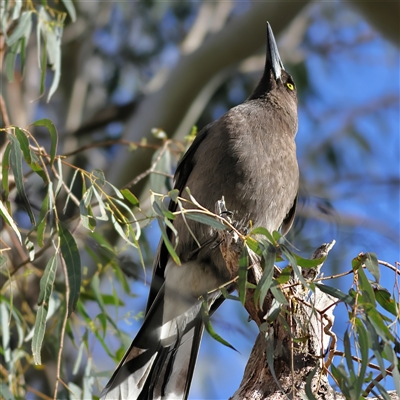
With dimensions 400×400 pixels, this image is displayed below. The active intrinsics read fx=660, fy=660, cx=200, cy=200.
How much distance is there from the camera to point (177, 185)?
2.81 m

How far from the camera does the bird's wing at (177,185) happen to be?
269 centimetres

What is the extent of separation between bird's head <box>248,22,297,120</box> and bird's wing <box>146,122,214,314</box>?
463mm

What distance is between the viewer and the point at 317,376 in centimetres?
180

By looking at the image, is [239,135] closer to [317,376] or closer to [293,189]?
[293,189]

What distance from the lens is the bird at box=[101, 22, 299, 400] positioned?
2.41m

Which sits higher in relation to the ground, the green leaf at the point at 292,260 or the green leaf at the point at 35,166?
the green leaf at the point at 35,166

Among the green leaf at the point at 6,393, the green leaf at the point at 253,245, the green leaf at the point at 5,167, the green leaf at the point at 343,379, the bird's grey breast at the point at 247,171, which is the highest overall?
the bird's grey breast at the point at 247,171

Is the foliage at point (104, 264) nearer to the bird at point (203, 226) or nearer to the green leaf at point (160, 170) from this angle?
the green leaf at point (160, 170)

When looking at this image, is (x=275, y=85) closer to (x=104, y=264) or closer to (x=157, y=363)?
(x=104, y=264)

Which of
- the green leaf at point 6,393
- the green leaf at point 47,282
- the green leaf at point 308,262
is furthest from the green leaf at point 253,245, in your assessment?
the green leaf at point 6,393

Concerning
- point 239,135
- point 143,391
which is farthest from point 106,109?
point 143,391

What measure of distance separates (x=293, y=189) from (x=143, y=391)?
3.25 ft

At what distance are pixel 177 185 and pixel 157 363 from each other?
77 cm

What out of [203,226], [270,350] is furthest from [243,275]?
[203,226]
